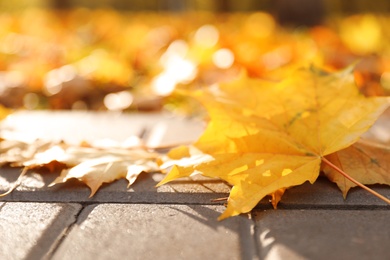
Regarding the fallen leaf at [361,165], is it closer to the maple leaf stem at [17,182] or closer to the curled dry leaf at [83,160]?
the curled dry leaf at [83,160]

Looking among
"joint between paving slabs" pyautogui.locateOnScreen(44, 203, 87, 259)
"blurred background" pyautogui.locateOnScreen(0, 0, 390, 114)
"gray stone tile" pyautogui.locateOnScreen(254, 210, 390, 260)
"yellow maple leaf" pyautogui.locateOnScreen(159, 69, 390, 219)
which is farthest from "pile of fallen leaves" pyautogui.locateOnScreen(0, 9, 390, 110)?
"joint between paving slabs" pyautogui.locateOnScreen(44, 203, 87, 259)

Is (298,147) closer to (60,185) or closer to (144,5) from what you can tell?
(60,185)

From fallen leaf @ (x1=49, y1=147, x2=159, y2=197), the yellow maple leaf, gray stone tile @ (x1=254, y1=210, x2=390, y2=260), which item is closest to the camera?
gray stone tile @ (x1=254, y1=210, x2=390, y2=260)

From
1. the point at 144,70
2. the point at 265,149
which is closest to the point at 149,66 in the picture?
the point at 144,70

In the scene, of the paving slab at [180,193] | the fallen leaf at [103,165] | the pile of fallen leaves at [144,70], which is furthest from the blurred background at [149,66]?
the fallen leaf at [103,165]

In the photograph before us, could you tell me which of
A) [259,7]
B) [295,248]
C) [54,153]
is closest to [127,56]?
[54,153]

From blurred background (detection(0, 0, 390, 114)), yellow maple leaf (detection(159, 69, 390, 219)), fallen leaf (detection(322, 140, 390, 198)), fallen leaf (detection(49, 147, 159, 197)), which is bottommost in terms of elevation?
blurred background (detection(0, 0, 390, 114))

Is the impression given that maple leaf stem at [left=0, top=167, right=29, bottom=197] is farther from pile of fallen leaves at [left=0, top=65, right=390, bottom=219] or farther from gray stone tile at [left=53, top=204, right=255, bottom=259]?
gray stone tile at [left=53, top=204, right=255, bottom=259]

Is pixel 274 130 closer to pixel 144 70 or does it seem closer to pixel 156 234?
pixel 156 234

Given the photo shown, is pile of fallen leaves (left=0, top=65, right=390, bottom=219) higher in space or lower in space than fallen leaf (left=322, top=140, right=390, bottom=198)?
higher
